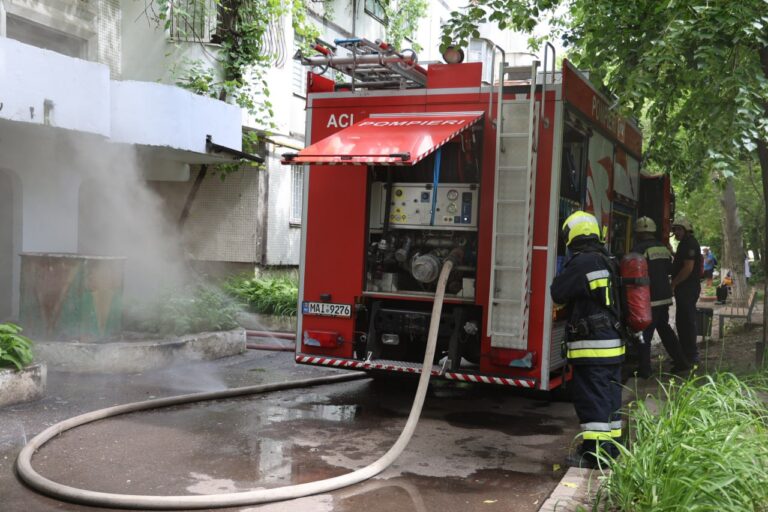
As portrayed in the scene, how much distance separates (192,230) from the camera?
15.3 metres

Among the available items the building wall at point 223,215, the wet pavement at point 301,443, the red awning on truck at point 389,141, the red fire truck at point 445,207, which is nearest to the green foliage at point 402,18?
the building wall at point 223,215

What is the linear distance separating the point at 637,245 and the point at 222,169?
294 inches

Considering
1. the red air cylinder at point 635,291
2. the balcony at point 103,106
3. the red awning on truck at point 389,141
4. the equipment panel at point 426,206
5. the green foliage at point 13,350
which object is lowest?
the green foliage at point 13,350

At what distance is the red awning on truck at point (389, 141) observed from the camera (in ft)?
19.1

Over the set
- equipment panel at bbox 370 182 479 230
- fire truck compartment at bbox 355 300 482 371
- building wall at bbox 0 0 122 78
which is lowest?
fire truck compartment at bbox 355 300 482 371

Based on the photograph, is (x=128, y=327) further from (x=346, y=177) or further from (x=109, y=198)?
(x=346, y=177)

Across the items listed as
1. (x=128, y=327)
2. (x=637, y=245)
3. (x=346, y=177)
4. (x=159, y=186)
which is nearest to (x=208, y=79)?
(x=159, y=186)

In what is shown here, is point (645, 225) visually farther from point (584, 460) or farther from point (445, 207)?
point (584, 460)

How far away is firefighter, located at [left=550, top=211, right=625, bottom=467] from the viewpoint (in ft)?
17.2

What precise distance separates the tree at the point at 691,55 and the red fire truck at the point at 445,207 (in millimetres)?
585

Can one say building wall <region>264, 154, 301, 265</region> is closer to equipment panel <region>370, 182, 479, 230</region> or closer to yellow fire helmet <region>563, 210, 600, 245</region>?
equipment panel <region>370, 182, 479, 230</region>

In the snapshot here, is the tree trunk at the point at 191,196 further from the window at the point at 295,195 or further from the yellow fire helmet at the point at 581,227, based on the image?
the yellow fire helmet at the point at 581,227

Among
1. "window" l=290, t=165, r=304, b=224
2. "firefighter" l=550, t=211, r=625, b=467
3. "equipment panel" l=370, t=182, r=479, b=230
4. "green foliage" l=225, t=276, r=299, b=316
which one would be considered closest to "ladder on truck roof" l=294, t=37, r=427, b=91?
"equipment panel" l=370, t=182, r=479, b=230

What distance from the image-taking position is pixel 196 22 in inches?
534
